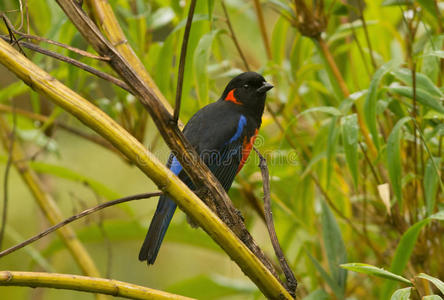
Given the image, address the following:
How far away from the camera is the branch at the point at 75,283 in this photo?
101 centimetres

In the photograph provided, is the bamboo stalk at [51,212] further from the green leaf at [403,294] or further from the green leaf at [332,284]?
the green leaf at [403,294]

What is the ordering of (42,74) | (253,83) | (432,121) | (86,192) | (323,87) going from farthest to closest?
(86,192) < (253,83) < (323,87) < (432,121) < (42,74)

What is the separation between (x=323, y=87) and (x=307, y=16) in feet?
1.26

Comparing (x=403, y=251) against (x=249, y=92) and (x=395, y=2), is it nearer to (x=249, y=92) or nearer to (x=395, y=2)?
(x=395, y=2)

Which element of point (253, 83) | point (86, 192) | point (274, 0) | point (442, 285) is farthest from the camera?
point (86, 192)

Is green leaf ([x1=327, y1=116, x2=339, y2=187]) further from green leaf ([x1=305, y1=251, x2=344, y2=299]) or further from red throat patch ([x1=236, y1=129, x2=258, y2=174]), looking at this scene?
red throat patch ([x1=236, y1=129, x2=258, y2=174])

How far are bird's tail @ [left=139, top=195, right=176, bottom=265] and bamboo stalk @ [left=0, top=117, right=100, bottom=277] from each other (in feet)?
1.08

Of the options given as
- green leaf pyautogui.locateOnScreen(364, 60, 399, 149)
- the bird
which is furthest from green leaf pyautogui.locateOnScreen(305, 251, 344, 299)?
the bird

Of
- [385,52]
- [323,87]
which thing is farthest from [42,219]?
[385,52]

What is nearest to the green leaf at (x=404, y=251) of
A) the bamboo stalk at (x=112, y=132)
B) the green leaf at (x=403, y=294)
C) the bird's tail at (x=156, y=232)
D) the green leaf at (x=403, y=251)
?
the green leaf at (x=403, y=251)

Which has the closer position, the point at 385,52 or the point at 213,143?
the point at 213,143

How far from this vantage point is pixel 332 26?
250cm

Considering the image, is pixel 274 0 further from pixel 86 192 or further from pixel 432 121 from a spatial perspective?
pixel 86 192

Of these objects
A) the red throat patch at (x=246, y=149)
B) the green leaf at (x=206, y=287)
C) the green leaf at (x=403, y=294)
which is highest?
the red throat patch at (x=246, y=149)
